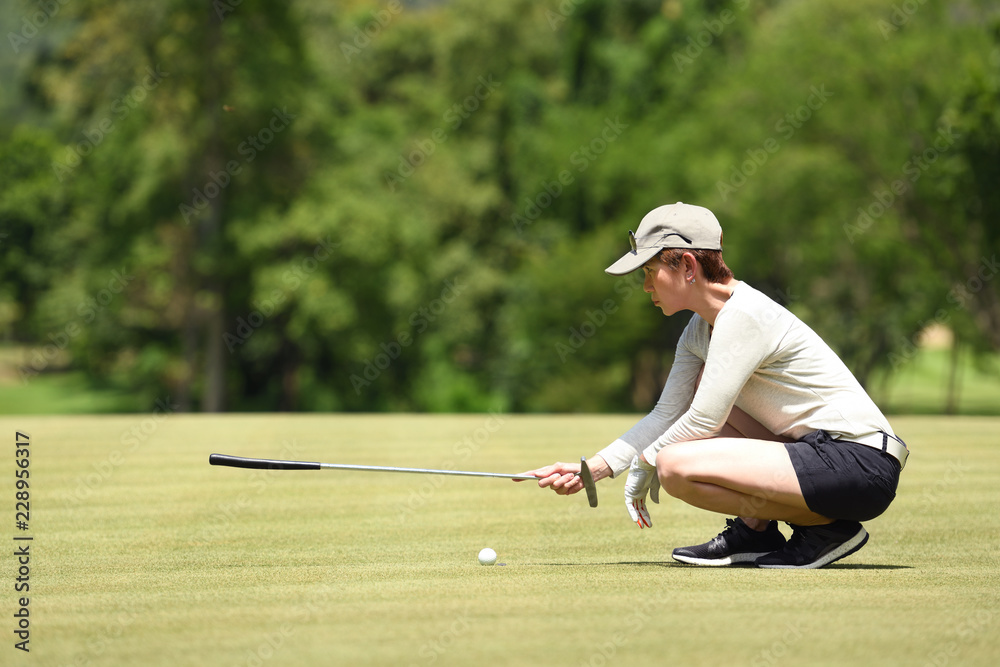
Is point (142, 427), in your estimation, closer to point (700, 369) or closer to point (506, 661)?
point (700, 369)

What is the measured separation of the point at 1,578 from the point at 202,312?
29071 millimetres

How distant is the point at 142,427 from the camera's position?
11953 mm

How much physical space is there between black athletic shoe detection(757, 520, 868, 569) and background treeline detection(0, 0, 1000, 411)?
22.5 metres

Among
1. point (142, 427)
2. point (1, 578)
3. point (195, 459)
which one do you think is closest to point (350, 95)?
point (142, 427)

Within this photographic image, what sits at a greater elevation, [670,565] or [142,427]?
[670,565]
